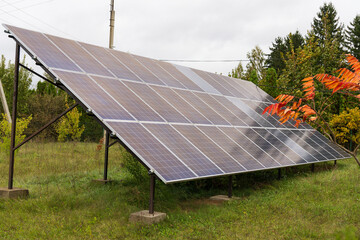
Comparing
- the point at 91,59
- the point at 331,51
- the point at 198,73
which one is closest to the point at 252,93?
the point at 198,73

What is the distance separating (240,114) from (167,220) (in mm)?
6858

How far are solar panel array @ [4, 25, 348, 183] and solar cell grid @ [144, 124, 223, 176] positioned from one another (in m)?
0.03

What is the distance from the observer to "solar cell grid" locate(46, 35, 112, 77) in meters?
10.8

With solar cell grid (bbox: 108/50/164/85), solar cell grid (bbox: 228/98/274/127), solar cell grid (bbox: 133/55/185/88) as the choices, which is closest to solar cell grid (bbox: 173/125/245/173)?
→ solar cell grid (bbox: 108/50/164/85)

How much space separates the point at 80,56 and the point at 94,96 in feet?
7.57

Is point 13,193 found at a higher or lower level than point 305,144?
lower

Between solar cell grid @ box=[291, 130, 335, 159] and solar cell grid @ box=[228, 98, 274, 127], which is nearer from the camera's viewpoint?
solar cell grid @ box=[228, 98, 274, 127]

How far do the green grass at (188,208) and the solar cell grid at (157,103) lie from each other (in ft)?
7.67

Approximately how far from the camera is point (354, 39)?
53.1m

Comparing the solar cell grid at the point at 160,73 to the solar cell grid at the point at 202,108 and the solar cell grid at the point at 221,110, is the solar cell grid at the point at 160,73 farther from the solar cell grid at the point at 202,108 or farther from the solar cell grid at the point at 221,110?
the solar cell grid at the point at 221,110

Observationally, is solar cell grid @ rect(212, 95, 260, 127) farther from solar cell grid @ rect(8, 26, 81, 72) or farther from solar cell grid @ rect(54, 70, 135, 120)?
solar cell grid @ rect(8, 26, 81, 72)

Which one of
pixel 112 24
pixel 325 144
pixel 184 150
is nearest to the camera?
pixel 184 150

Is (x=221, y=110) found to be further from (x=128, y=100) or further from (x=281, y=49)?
(x=281, y=49)

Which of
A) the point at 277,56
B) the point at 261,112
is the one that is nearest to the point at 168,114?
the point at 261,112
